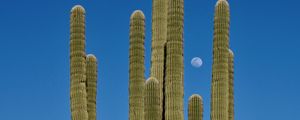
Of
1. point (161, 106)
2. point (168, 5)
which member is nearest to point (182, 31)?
point (168, 5)

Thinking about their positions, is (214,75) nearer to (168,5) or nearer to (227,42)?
(227,42)

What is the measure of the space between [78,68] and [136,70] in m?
1.28

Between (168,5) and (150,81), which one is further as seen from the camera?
(168,5)

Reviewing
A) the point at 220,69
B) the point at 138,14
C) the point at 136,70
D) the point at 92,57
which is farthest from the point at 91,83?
the point at 220,69

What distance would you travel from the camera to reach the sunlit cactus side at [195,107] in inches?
651

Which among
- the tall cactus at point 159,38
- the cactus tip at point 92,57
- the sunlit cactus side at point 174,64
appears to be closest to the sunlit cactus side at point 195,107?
the sunlit cactus side at point 174,64

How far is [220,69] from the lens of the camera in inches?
637

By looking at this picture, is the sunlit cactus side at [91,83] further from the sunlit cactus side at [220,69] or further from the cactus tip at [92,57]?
the sunlit cactus side at [220,69]

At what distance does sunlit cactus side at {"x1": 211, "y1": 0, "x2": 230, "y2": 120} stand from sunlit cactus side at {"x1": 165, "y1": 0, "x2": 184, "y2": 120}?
0.70 m

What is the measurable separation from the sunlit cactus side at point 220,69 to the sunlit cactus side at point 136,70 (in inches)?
62.8

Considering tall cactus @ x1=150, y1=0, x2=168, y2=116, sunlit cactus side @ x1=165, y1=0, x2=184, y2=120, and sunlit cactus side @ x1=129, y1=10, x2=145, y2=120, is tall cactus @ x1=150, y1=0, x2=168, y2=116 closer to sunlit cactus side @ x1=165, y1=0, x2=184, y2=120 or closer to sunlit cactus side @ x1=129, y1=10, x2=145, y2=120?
sunlit cactus side @ x1=129, y1=10, x2=145, y2=120

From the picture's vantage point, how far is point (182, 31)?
53.9ft

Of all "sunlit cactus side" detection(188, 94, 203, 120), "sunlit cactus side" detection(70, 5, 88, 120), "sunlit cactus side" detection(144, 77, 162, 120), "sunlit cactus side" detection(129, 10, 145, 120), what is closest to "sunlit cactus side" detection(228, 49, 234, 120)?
"sunlit cactus side" detection(188, 94, 203, 120)

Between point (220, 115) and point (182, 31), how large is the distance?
6.50 feet
